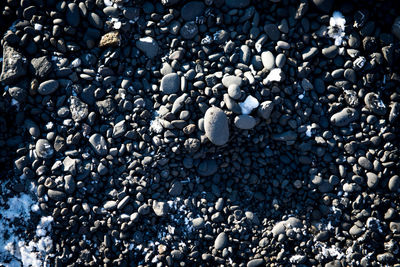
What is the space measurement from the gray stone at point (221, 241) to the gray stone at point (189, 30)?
1.79 meters

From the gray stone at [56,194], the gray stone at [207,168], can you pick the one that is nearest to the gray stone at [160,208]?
the gray stone at [207,168]

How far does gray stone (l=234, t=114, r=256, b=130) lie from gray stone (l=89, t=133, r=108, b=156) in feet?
3.84

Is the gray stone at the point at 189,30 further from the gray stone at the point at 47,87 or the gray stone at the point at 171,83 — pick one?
the gray stone at the point at 47,87

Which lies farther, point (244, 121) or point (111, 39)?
point (111, 39)

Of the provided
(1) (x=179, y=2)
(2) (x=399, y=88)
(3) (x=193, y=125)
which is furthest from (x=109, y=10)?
(2) (x=399, y=88)

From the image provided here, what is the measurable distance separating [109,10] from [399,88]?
8.81 feet

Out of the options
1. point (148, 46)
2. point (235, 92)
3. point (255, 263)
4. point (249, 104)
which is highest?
point (148, 46)

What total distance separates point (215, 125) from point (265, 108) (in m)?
0.46

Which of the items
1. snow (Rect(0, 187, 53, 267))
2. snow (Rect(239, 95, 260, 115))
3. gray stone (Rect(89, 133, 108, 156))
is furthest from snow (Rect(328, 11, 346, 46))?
snow (Rect(0, 187, 53, 267))

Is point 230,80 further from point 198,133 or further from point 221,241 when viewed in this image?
point 221,241

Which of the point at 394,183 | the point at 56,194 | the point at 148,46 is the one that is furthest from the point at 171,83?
the point at 394,183

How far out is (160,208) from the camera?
117 inches

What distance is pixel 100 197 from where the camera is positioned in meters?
2.98

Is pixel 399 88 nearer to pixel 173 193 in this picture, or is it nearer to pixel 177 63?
pixel 177 63
